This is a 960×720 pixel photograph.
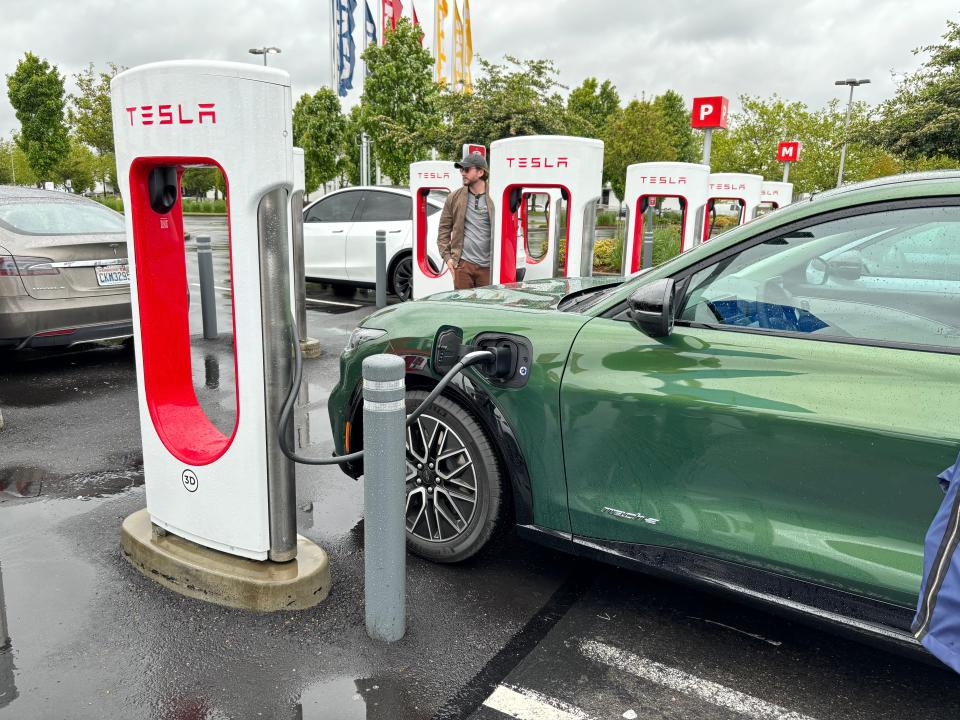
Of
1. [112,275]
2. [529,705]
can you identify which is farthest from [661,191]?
[529,705]

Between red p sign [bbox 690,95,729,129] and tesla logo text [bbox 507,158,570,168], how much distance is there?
649 cm

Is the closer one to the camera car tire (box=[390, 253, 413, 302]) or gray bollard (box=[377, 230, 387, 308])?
gray bollard (box=[377, 230, 387, 308])

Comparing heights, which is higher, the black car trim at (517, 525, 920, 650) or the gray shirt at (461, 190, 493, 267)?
the gray shirt at (461, 190, 493, 267)

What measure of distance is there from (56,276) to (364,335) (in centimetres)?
379

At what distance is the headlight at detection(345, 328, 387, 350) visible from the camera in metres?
3.52

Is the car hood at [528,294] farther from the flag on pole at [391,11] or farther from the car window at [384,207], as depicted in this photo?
the flag on pole at [391,11]

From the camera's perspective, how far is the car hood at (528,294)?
11.0ft

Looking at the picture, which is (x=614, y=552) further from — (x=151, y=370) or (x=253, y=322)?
(x=151, y=370)

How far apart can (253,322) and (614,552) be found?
61.0 inches

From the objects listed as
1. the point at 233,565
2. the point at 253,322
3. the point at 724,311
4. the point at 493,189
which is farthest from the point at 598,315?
the point at 493,189

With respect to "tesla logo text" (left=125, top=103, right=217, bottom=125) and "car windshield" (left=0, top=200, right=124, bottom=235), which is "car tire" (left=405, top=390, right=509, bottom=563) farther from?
"car windshield" (left=0, top=200, right=124, bottom=235)

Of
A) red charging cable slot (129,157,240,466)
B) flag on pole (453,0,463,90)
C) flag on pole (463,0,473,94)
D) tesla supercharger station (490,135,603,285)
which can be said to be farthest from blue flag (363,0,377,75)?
red charging cable slot (129,157,240,466)

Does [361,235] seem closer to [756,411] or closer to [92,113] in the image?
[756,411]

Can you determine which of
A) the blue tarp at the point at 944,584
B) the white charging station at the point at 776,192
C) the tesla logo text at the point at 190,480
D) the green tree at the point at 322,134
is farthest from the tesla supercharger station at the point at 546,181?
the green tree at the point at 322,134
